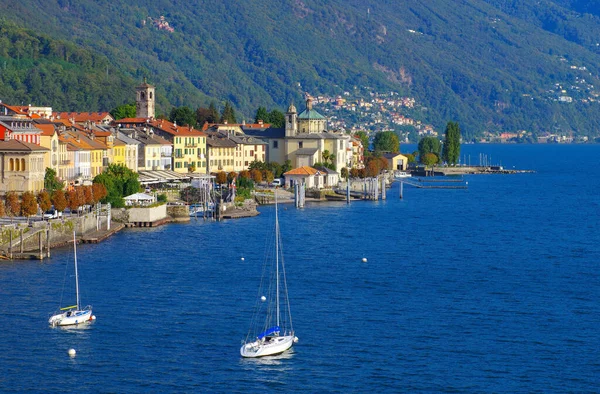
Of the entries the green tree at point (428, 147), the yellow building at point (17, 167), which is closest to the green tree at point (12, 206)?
the yellow building at point (17, 167)

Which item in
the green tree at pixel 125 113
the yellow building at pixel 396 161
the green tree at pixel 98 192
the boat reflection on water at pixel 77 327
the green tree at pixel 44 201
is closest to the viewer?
the boat reflection on water at pixel 77 327

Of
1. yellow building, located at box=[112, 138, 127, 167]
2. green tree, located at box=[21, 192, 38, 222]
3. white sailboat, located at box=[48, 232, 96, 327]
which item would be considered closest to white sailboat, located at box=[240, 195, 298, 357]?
white sailboat, located at box=[48, 232, 96, 327]

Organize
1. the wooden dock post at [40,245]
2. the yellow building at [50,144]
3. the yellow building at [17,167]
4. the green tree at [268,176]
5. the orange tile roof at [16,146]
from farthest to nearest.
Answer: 1. the green tree at [268,176]
2. the yellow building at [50,144]
3. the yellow building at [17,167]
4. the orange tile roof at [16,146]
5. the wooden dock post at [40,245]

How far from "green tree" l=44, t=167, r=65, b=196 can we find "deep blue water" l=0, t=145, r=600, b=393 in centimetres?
762

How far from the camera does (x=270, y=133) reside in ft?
452

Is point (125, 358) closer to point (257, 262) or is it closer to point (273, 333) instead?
point (273, 333)

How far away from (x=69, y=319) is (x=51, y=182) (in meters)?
38.4

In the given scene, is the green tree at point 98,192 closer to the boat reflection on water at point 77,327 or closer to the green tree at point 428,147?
the boat reflection on water at point 77,327

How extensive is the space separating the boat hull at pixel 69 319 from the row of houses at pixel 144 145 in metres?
35.7

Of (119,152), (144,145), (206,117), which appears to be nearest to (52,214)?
(119,152)

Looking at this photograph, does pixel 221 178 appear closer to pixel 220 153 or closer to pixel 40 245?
pixel 220 153

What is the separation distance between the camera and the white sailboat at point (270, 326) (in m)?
44.4

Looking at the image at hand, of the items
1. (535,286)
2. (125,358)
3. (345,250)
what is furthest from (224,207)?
(125,358)

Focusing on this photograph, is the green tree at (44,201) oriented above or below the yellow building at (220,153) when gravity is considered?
below
